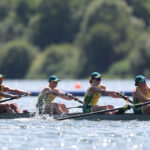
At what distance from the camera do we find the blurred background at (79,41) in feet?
245

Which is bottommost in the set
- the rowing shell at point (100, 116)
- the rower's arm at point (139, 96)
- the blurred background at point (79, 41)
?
the rowing shell at point (100, 116)

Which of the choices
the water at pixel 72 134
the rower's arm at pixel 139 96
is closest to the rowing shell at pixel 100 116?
the water at pixel 72 134

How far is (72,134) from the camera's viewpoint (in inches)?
628

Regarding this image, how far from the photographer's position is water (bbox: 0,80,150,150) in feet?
46.3

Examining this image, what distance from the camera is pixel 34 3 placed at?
104 metres

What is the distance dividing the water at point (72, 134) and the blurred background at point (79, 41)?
50.4 metres

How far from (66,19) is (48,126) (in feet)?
250

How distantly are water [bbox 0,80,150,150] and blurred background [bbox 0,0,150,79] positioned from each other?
50383mm

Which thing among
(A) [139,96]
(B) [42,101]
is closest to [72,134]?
(A) [139,96]

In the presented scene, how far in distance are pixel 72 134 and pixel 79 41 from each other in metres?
64.2

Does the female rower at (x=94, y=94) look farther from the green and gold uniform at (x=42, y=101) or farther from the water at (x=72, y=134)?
the green and gold uniform at (x=42, y=101)

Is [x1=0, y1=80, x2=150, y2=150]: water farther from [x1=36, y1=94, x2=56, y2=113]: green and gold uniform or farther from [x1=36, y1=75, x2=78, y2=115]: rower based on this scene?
[x1=36, y1=94, x2=56, y2=113]: green and gold uniform

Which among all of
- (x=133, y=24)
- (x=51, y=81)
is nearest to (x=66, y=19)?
(x=133, y=24)

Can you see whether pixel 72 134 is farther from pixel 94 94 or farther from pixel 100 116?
pixel 94 94
